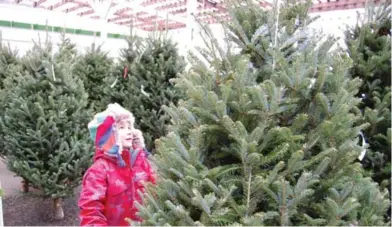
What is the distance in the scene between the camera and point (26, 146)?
5254 mm

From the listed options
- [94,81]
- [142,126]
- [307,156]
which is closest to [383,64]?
[307,156]

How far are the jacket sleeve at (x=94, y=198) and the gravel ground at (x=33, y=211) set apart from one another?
3.22 metres

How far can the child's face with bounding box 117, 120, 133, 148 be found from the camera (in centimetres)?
294

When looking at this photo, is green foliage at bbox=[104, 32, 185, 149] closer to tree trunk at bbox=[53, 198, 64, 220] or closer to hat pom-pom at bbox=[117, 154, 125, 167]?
tree trunk at bbox=[53, 198, 64, 220]

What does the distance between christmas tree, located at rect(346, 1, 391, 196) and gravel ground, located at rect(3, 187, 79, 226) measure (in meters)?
4.50

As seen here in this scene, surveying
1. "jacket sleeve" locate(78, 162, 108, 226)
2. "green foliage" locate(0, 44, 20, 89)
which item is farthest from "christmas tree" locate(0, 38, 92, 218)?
"green foliage" locate(0, 44, 20, 89)

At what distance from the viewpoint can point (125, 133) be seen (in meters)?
2.96

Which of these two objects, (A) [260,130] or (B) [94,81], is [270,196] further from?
(B) [94,81]

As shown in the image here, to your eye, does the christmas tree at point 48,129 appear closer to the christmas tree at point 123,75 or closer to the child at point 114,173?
the christmas tree at point 123,75

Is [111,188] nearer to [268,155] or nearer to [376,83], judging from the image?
[268,155]

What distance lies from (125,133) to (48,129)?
8.61 feet

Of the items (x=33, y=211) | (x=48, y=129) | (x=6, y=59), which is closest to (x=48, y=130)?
(x=48, y=129)

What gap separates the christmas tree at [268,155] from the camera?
5.06 feet

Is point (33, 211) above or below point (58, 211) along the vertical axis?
below
